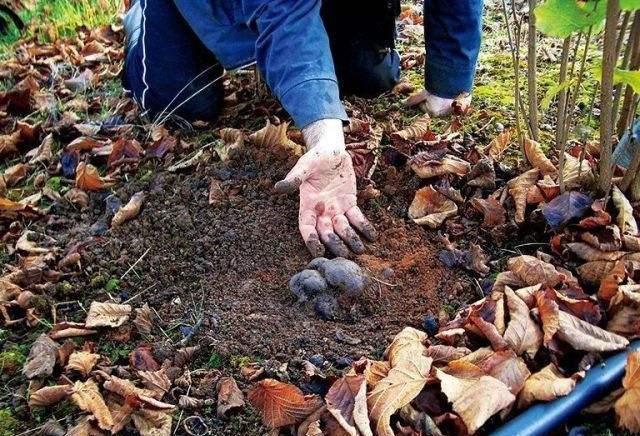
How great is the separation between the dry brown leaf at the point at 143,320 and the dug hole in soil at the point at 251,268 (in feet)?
0.14

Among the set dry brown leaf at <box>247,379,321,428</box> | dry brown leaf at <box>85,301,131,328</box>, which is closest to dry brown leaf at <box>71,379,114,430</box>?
dry brown leaf at <box>85,301,131,328</box>

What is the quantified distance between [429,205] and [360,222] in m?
0.24

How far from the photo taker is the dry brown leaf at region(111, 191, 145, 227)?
2311 mm

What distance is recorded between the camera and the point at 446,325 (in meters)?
1.74

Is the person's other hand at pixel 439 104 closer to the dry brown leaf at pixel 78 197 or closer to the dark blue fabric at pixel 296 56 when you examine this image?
the dark blue fabric at pixel 296 56

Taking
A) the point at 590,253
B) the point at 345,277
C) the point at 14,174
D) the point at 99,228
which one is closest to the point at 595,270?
the point at 590,253

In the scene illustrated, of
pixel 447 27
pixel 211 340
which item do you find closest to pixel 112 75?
pixel 447 27

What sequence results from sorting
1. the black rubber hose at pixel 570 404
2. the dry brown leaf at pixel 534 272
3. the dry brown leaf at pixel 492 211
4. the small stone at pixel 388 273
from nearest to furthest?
1. the black rubber hose at pixel 570 404
2. the dry brown leaf at pixel 534 272
3. the small stone at pixel 388 273
4. the dry brown leaf at pixel 492 211

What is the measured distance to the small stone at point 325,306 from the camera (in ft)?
6.05

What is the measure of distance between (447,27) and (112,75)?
1818 millimetres

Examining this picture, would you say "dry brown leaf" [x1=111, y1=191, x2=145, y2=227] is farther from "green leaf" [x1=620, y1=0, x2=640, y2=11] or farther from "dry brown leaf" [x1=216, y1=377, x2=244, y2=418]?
"green leaf" [x1=620, y1=0, x2=640, y2=11]

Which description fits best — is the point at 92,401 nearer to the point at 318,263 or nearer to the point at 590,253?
the point at 318,263

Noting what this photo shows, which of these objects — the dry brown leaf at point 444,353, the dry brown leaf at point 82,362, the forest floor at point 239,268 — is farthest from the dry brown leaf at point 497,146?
the dry brown leaf at point 82,362

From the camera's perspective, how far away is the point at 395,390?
147 centimetres
